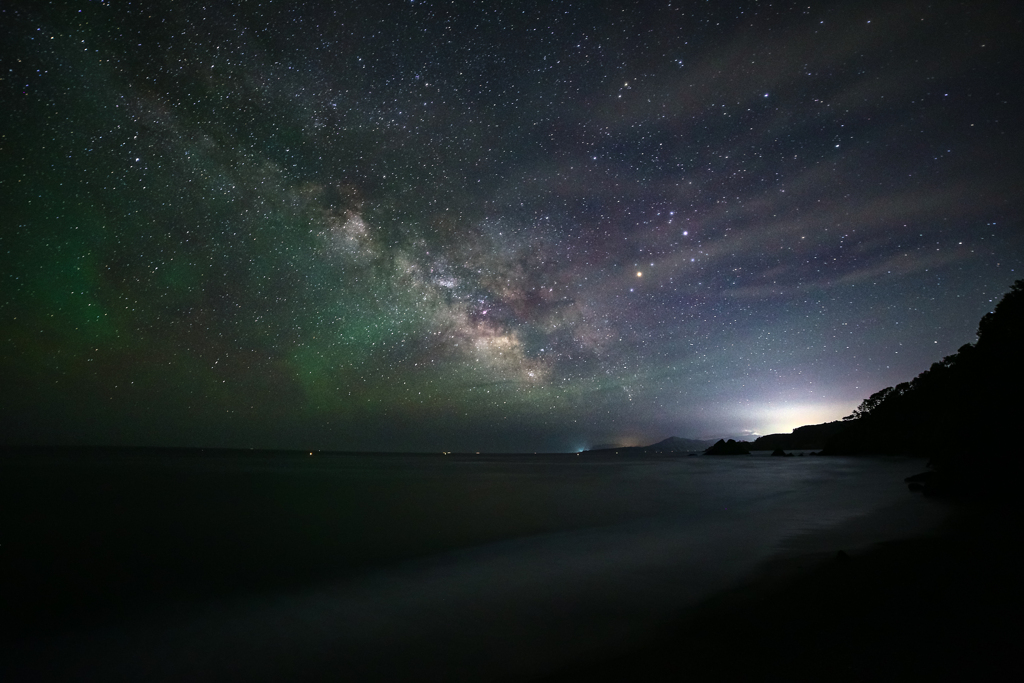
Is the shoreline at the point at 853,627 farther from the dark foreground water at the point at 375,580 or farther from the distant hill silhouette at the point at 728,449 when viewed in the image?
the distant hill silhouette at the point at 728,449

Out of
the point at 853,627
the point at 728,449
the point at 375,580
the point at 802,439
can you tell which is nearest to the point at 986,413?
the point at 853,627

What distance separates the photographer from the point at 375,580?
313 inches

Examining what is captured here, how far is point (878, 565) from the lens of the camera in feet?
21.6

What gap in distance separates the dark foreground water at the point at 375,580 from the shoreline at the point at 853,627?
557 mm

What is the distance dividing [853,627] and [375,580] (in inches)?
283

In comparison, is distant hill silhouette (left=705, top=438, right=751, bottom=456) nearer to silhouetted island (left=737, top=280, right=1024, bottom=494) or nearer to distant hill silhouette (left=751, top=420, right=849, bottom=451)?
distant hill silhouette (left=751, top=420, right=849, bottom=451)

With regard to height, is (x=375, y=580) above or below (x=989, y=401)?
below

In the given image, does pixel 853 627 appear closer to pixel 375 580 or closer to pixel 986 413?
pixel 375 580

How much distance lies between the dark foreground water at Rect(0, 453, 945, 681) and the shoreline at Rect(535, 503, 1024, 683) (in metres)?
0.56

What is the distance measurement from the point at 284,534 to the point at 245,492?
570 inches

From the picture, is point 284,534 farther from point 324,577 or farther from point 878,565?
point 878,565

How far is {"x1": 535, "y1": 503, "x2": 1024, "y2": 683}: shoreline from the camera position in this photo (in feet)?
11.5

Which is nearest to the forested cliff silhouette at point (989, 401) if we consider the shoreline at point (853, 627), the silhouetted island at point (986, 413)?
the silhouetted island at point (986, 413)

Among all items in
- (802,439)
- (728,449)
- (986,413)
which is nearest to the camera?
(986,413)
